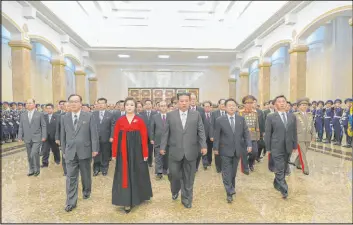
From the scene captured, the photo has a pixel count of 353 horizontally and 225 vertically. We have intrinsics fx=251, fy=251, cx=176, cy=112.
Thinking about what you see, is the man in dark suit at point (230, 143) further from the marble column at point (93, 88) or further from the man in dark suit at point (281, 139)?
the marble column at point (93, 88)

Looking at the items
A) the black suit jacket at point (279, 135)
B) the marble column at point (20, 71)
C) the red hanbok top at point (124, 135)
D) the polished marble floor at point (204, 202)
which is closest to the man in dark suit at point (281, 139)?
the black suit jacket at point (279, 135)

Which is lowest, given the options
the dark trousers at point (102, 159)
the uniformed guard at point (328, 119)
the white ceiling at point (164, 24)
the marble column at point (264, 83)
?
the dark trousers at point (102, 159)

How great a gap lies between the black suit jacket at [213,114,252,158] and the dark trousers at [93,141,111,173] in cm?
268

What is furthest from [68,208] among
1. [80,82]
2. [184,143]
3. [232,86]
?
[232,86]

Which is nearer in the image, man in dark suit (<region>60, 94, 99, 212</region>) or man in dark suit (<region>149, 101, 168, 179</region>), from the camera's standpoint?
man in dark suit (<region>60, 94, 99, 212</region>)

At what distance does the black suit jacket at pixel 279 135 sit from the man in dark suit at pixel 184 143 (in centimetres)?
120

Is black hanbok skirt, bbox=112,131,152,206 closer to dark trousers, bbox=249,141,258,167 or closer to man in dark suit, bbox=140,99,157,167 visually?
man in dark suit, bbox=140,99,157,167

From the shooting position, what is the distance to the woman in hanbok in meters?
3.46

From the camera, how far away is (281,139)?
4000 millimetres

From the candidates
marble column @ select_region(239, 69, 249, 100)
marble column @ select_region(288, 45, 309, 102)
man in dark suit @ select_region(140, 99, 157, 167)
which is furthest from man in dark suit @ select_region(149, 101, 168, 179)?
marble column @ select_region(239, 69, 249, 100)

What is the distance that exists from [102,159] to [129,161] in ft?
7.31

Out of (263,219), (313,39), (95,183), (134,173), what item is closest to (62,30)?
(95,183)

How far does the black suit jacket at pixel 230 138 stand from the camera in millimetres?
3891

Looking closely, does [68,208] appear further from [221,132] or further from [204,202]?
[221,132]
